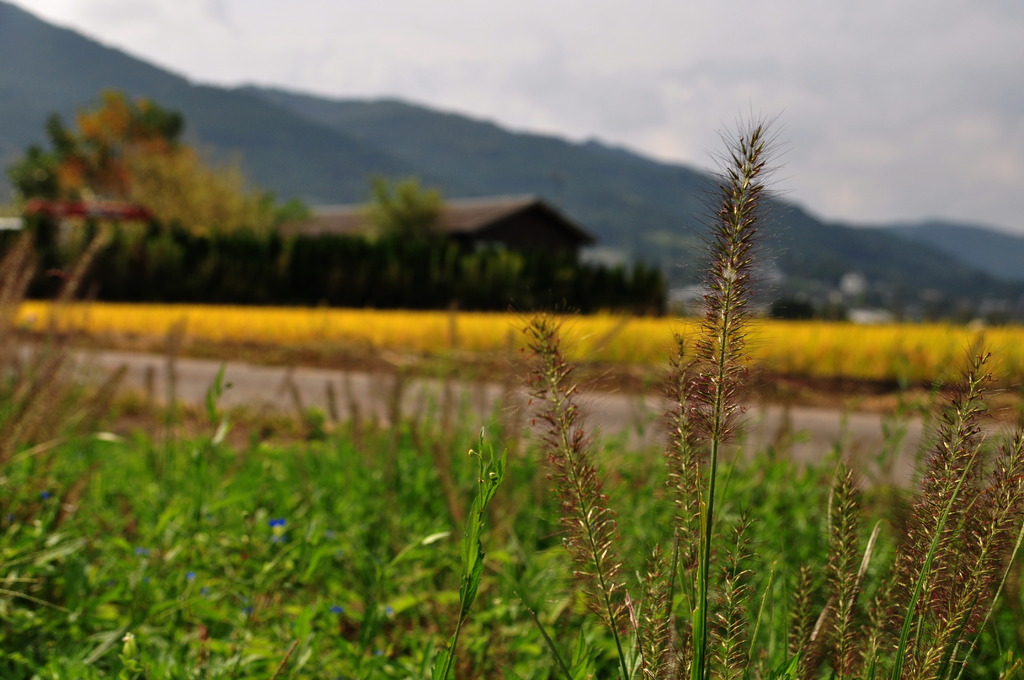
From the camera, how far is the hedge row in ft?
72.7

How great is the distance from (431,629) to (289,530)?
2.59 ft

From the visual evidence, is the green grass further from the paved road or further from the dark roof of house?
the dark roof of house

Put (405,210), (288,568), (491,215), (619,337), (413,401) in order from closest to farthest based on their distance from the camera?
(288,568)
(413,401)
(619,337)
(491,215)
(405,210)

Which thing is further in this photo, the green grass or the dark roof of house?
the dark roof of house

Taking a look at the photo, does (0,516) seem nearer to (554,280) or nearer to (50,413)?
(50,413)

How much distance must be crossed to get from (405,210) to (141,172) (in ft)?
56.8

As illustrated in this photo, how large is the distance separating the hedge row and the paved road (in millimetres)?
11087

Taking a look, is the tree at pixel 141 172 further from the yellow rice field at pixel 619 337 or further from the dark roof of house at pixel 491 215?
the yellow rice field at pixel 619 337

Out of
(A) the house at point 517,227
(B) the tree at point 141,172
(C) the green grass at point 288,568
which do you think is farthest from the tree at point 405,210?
(C) the green grass at point 288,568

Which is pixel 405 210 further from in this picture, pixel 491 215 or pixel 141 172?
pixel 141 172

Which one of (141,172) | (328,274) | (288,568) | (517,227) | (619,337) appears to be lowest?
(288,568)

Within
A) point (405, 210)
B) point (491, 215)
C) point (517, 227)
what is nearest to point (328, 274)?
point (491, 215)

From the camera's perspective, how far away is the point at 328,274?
2295 cm

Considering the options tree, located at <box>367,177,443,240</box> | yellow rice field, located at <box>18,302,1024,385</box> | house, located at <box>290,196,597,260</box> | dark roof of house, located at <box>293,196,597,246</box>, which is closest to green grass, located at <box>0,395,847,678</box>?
yellow rice field, located at <box>18,302,1024,385</box>
